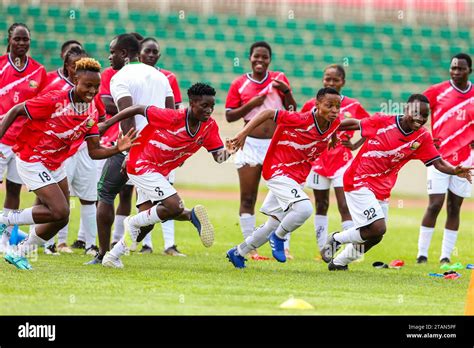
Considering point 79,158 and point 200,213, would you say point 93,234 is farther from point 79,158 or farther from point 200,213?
point 200,213

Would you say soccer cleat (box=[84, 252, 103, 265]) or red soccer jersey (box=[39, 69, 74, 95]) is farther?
red soccer jersey (box=[39, 69, 74, 95])

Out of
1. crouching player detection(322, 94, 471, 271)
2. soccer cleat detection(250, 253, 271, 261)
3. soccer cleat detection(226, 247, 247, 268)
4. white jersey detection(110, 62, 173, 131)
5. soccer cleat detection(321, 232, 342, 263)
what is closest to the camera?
crouching player detection(322, 94, 471, 271)

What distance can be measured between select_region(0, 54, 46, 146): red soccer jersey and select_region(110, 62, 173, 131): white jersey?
3.73 feet

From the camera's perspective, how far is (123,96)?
11.0 meters

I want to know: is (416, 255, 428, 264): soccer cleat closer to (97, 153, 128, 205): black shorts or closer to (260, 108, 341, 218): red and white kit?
(260, 108, 341, 218): red and white kit

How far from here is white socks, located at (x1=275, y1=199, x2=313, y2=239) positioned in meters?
10.5

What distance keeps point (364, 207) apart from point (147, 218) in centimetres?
235

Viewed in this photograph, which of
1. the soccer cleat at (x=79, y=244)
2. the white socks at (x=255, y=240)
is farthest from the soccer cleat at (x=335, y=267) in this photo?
the soccer cleat at (x=79, y=244)

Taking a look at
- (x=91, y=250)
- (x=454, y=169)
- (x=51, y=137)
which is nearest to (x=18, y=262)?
(x=51, y=137)

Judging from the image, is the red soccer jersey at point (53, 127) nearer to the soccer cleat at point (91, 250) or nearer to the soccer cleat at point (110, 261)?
the soccer cleat at point (110, 261)

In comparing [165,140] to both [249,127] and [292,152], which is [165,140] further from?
[292,152]

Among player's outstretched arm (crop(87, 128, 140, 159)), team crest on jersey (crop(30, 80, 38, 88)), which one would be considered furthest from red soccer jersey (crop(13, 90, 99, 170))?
team crest on jersey (crop(30, 80, 38, 88))

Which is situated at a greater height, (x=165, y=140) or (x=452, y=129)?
(x=165, y=140)
